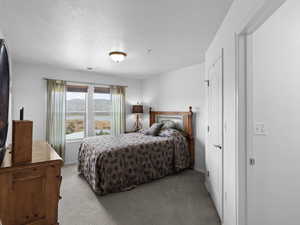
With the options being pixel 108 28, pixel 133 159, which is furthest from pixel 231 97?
pixel 133 159

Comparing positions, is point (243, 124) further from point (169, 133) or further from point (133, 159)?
point (169, 133)

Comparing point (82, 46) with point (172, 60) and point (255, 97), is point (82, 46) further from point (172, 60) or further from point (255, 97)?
point (255, 97)

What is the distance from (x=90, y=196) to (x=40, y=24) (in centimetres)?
262

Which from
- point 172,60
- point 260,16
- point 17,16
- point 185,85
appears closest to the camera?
point 260,16

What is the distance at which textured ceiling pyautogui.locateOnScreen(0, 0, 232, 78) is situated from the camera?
1.68m

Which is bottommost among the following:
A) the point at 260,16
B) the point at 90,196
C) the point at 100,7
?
the point at 90,196

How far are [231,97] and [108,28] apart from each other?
5.81 ft

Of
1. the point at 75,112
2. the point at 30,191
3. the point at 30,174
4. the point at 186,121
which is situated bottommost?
the point at 30,191

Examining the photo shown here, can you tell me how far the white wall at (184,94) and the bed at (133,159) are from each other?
0.19 m

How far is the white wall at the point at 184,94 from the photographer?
3762 mm

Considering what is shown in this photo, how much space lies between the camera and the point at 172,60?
3.57 m

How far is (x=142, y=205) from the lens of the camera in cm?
238

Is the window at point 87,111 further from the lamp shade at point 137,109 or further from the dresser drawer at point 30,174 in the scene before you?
the dresser drawer at point 30,174

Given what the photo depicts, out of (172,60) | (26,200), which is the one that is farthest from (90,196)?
(172,60)
